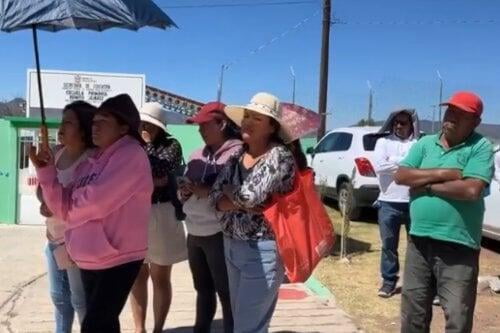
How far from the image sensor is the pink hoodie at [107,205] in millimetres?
3188

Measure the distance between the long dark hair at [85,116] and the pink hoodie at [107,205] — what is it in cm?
38

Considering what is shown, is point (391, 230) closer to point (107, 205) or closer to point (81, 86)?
point (107, 205)

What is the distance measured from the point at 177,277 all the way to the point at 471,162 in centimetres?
402

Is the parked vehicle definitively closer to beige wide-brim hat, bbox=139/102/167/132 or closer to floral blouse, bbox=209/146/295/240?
beige wide-brim hat, bbox=139/102/167/132

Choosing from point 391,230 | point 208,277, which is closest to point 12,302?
point 208,277

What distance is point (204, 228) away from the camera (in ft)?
13.7

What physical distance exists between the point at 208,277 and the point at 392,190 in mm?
2500

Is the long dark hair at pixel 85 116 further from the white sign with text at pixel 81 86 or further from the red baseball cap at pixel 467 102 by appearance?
the white sign with text at pixel 81 86

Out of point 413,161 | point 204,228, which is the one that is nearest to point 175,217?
point 204,228

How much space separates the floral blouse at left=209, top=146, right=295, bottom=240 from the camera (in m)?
3.40

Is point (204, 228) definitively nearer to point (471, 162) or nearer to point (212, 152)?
point (212, 152)

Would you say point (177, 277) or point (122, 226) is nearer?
point (122, 226)

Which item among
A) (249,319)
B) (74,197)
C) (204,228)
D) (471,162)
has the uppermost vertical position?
(471,162)

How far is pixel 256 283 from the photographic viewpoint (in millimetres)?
3506
